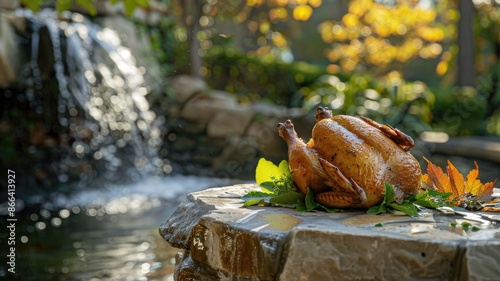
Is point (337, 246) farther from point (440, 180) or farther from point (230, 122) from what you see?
point (230, 122)

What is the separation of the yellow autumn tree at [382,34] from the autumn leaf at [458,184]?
17.0m

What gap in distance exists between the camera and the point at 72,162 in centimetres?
861

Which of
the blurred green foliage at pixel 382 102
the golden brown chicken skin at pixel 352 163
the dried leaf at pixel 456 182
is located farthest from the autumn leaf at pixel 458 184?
the blurred green foliage at pixel 382 102

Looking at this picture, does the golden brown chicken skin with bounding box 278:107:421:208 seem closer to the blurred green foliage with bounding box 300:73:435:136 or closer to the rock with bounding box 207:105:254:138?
the blurred green foliage with bounding box 300:73:435:136

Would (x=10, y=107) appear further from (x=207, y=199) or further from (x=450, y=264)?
(x=450, y=264)

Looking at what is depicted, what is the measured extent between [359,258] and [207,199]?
855mm

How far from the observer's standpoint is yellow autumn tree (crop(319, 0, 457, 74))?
63.6ft

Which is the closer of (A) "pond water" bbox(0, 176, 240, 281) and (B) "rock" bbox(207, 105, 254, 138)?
(A) "pond water" bbox(0, 176, 240, 281)

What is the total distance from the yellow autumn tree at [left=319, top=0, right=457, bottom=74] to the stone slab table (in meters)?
17.5

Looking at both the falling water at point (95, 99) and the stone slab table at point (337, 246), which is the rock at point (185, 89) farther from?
the stone slab table at point (337, 246)

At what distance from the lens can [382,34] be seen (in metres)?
20.9

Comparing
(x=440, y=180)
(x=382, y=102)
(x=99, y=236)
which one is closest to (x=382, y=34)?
(x=382, y=102)

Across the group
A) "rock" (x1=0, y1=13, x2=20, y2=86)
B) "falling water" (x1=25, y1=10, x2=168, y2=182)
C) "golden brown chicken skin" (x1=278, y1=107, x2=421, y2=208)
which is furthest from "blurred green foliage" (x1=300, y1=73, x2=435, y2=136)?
"golden brown chicken skin" (x1=278, y1=107, x2=421, y2=208)

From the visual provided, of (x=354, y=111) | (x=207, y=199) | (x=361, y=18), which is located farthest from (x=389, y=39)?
(x=207, y=199)
